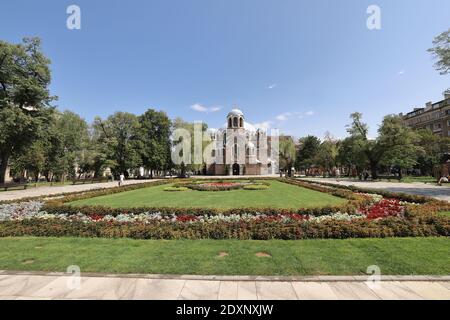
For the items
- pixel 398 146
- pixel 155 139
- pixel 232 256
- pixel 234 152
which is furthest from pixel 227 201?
pixel 234 152

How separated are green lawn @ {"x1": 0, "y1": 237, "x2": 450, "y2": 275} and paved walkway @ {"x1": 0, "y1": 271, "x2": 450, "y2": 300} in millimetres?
297

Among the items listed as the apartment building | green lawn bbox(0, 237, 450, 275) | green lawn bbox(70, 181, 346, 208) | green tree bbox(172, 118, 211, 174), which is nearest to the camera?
green lawn bbox(0, 237, 450, 275)

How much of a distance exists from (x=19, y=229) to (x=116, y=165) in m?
41.9

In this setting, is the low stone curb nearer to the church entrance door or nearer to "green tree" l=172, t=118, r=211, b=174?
"green tree" l=172, t=118, r=211, b=174

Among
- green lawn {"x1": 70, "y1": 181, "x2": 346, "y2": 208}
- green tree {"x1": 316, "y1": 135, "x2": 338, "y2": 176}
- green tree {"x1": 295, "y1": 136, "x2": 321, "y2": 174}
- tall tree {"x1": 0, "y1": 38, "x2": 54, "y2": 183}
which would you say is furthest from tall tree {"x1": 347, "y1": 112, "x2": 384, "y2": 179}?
tall tree {"x1": 0, "y1": 38, "x2": 54, "y2": 183}

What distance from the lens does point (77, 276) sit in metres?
4.78

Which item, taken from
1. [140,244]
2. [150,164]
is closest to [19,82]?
[150,164]

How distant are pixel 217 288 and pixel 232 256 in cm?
150

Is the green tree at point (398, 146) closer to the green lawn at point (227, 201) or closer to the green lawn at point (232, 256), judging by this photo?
the green lawn at point (227, 201)

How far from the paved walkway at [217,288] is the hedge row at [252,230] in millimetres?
2588

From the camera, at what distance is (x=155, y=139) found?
178 ft

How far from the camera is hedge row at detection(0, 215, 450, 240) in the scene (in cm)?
709

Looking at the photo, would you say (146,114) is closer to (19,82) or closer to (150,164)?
(150,164)

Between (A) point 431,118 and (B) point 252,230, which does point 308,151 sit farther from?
(B) point 252,230
